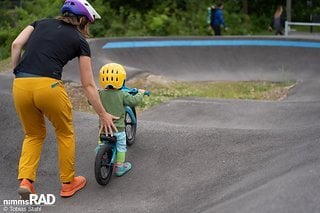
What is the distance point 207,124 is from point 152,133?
8.93 feet

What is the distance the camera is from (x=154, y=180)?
4.96m

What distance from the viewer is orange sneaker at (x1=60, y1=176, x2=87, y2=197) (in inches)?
185

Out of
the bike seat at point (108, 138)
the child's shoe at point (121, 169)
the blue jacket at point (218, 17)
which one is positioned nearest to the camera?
the bike seat at point (108, 138)

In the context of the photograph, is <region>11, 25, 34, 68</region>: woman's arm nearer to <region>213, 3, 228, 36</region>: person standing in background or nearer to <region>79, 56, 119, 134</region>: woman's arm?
<region>79, 56, 119, 134</region>: woman's arm

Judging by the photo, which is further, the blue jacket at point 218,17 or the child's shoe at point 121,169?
the blue jacket at point 218,17

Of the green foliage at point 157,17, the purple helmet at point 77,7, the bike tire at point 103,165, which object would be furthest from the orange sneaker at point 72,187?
the green foliage at point 157,17

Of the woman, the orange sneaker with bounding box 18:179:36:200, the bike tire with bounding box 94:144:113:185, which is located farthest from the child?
the orange sneaker with bounding box 18:179:36:200

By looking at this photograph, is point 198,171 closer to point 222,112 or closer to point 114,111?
point 114,111

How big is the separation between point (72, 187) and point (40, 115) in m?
0.86

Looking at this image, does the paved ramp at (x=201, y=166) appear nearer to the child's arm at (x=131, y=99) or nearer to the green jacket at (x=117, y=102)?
the green jacket at (x=117, y=102)

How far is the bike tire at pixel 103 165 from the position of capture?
4.66 metres

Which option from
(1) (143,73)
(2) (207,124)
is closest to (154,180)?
(2) (207,124)

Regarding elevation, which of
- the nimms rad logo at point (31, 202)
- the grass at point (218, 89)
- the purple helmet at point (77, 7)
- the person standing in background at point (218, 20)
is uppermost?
the purple helmet at point (77, 7)

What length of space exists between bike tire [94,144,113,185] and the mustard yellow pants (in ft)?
0.86
